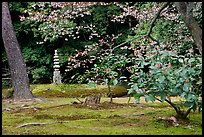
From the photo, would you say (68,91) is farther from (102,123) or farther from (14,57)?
(102,123)

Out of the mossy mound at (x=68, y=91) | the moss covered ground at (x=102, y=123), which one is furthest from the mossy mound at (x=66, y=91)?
the moss covered ground at (x=102, y=123)

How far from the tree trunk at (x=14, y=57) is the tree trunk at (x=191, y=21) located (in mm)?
4691

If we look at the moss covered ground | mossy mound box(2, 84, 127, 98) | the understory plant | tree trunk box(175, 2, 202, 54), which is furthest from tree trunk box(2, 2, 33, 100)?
tree trunk box(175, 2, 202, 54)

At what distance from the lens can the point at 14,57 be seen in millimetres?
7176

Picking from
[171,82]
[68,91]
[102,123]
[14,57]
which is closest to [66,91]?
[68,91]

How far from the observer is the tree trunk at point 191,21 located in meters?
3.07

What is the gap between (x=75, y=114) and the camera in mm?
4324

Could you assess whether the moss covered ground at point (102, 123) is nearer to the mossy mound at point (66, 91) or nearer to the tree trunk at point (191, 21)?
the tree trunk at point (191, 21)

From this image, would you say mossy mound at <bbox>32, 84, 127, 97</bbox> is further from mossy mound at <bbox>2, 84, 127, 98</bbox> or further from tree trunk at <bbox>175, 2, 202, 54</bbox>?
tree trunk at <bbox>175, 2, 202, 54</bbox>

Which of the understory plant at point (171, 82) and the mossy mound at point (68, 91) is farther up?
the understory plant at point (171, 82)

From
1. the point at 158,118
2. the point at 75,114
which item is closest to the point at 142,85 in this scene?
the point at 158,118

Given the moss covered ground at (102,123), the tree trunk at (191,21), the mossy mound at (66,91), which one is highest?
the tree trunk at (191,21)

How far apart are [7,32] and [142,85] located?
4694mm

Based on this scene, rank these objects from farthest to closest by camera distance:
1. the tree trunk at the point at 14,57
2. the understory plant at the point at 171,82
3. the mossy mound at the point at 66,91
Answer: the mossy mound at the point at 66,91 → the tree trunk at the point at 14,57 → the understory plant at the point at 171,82
